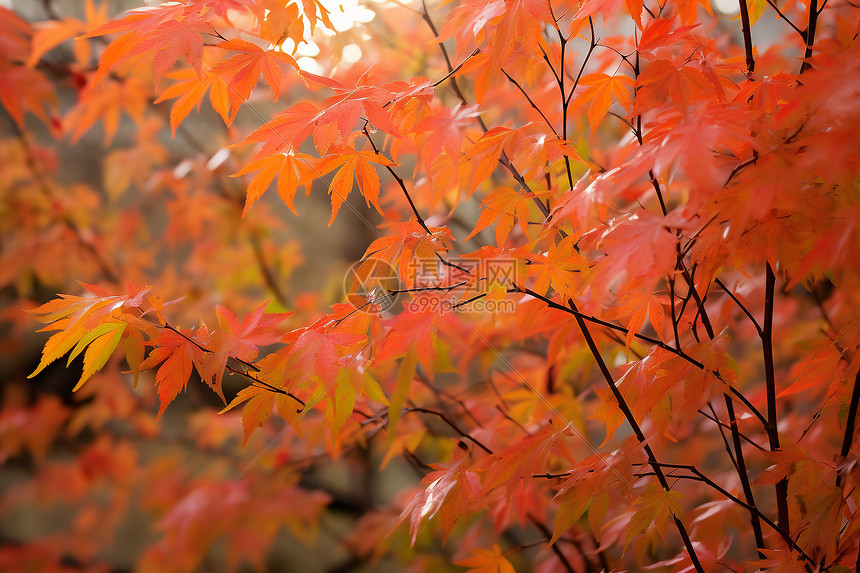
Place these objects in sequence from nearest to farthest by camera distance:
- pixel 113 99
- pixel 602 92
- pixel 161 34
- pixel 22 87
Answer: pixel 161 34 → pixel 602 92 → pixel 22 87 → pixel 113 99

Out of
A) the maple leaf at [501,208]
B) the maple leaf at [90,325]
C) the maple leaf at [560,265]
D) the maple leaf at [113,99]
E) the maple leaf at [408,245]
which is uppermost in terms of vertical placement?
the maple leaf at [113,99]

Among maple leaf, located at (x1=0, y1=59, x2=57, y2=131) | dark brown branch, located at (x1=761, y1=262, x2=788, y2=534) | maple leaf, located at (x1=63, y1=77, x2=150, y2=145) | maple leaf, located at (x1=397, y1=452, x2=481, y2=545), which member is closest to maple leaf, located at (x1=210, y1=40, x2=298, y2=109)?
maple leaf, located at (x1=397, y1=452, x2=481, y2=545)

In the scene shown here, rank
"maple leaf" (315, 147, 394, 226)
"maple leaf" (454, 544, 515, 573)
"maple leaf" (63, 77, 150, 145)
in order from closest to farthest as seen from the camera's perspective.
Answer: "maple leaf" (315, 147, 394, 226) → "maple leaf" (454, 544, 515, 573) → "maple leaf" (63, 77, 150, 145)

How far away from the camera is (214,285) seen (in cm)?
206

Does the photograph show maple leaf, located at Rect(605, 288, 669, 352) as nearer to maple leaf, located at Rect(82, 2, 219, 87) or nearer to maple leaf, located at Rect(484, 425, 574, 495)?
maple leaf, located at Rect(484, 425, 574, 495)

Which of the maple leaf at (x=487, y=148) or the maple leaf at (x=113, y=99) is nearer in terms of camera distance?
the maple leaf at (x=487, y=148)

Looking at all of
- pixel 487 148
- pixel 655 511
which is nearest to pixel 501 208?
pixel 487 148

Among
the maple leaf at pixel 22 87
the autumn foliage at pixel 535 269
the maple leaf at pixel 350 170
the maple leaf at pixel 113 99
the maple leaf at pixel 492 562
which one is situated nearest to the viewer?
the autumn foliage at pixel 535 269

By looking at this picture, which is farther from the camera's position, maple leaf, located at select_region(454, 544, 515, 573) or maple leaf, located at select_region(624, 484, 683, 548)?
maple leaf, located at select_region(454, 544, 515, 573)

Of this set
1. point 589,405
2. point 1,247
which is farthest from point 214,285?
point 589,405

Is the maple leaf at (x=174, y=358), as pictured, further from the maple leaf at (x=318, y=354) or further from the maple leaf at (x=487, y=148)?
the maple leaf at (x=487, y=148)

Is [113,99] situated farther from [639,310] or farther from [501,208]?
[639,310]

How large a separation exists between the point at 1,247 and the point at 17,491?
1036 mm

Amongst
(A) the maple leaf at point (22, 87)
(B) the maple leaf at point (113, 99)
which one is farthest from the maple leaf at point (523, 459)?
(B) the maple leaf at point (113, 99)
